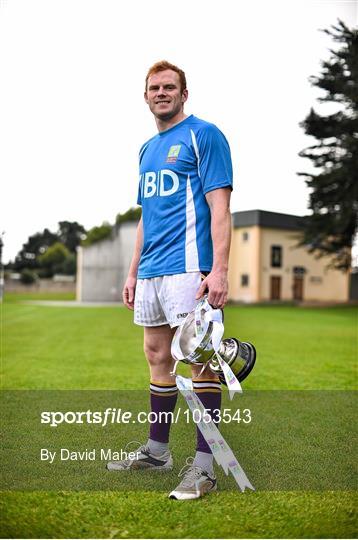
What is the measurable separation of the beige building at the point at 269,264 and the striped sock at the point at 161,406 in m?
30.7

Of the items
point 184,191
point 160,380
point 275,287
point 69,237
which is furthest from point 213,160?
point 69,237

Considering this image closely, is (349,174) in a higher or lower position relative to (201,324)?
higher

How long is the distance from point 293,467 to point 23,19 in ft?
11.0

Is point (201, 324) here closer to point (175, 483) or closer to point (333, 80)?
point (175, 483)

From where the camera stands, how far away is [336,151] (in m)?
22.5

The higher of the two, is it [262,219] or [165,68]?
[262,219]

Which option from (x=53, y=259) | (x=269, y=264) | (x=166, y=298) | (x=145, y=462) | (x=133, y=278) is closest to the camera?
(x=166, y=298)

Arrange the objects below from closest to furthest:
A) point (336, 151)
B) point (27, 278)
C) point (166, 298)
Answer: point (166, 298) < point (336, 151) < point (27, 278)

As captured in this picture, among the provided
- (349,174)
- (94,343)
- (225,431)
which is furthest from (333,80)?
(225,431)

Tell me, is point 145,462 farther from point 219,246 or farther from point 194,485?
point 219,246

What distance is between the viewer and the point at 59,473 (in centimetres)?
264

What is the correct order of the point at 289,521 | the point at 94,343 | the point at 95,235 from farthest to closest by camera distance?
the point at 95,235 → the point at 94,343 → the point at 289,521

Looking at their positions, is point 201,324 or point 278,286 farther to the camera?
point 278,286

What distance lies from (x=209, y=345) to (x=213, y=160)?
771 millimetres
